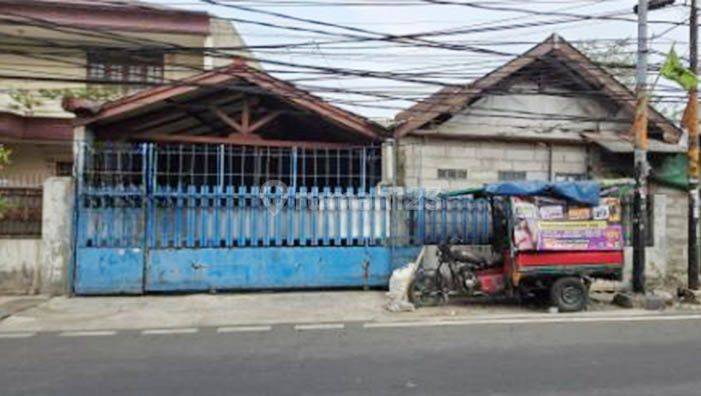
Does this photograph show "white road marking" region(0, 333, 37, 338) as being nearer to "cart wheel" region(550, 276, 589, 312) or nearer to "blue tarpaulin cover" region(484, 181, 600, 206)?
"blue tarpaulin cover" region(484, 181, 600, 206)

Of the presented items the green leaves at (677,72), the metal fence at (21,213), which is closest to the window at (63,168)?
the metal fence at (21,213)

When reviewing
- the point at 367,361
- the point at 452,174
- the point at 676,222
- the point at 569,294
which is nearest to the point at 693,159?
the point at 676,222

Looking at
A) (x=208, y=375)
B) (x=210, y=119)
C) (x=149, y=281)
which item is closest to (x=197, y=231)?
(x=149, y=281)

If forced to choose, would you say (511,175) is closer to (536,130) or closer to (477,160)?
(477,160)

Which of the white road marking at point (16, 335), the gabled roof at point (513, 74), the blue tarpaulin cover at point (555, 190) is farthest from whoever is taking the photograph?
the gabled roof at point (513, 74)

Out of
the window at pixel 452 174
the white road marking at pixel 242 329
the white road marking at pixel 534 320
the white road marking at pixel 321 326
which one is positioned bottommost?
the white road marking at pixel 242 329

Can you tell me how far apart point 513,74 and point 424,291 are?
246 inches

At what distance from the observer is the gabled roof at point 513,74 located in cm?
1444

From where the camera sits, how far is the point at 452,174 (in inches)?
588

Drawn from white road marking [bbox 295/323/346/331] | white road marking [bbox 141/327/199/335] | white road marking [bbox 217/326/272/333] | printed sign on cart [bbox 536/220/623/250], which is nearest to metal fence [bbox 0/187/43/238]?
white road marking [bbox 141/327/199/335]

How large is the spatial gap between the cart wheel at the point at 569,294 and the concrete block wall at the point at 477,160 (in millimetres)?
4478

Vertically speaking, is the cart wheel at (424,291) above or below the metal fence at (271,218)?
below

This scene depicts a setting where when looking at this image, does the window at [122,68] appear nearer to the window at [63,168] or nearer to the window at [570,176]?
the window at [63,168]

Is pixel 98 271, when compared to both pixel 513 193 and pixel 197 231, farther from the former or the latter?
pixel 513 193
